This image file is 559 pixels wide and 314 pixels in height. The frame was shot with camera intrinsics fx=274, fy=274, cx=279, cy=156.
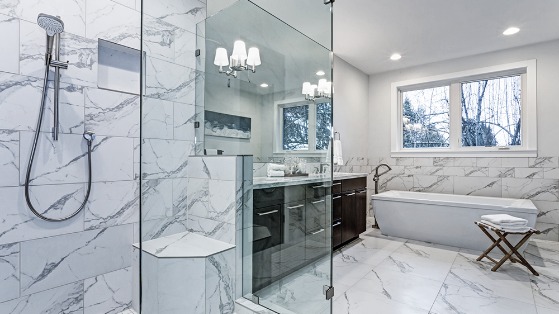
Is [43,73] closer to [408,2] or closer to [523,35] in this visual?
[408,2]

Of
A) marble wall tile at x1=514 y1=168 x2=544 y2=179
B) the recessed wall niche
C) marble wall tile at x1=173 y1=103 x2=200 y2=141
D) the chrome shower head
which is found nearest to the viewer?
the chrome shower head

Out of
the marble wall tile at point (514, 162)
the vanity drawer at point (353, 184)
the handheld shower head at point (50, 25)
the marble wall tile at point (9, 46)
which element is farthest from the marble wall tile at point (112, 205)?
the marble wall tile at point (514, 162)

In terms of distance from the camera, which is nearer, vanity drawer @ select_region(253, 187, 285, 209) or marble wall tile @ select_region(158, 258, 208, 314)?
marble wall tile @ select_region(158, 258, 208, 314)

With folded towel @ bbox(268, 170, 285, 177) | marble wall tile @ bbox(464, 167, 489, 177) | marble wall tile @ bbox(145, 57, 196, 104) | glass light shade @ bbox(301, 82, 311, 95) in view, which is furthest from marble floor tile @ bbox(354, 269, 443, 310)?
marble wall tile @ bbox(464, 167, 489, 177)

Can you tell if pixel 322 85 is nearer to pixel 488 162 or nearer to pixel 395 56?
pixel 395 56

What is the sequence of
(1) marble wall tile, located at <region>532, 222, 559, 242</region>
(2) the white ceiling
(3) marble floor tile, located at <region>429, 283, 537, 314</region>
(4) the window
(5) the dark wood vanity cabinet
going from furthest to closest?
(1) marble wall tile, located at <region>532, 222, 559, 242</region>, (5) the dark wood vanity cabinet, (2) the white ceiling, (4) the window, (3) marble floor tile, located at <region>429, 283, 537, 314</region>

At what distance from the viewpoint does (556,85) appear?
3645mm

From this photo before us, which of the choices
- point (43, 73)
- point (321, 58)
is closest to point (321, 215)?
point (321, 58)

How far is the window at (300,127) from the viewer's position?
229 centimetres

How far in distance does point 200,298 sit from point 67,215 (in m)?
0.97

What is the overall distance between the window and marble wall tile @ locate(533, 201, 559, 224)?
11.8 ft

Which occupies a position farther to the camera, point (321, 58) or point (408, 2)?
point (408, 2)

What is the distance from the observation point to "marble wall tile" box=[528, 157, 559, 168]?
364 centimetres

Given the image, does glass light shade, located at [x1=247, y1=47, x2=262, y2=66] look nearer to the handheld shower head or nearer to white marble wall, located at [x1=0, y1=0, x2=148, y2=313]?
white marble wall, located at [x1=0, y1=0, x2=148, y2=313]
